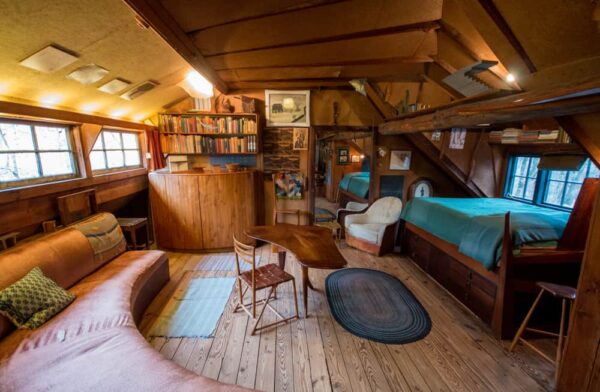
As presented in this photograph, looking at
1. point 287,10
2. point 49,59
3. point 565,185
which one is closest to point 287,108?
point 287,10

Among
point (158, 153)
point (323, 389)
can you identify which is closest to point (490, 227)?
point (323, 389)

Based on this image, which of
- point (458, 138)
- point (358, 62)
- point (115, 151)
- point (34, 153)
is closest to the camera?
point (34, 153)

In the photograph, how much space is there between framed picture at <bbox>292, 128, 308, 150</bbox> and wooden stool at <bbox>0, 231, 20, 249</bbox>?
3351 mm

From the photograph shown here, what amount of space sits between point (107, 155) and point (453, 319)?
4.69 m

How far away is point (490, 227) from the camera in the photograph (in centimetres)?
238

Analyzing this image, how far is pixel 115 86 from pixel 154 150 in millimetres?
1405

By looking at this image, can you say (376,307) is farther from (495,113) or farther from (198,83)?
(198,83)

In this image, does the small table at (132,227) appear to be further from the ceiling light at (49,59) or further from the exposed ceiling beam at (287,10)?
the exposed ceiling beam at (287,10)

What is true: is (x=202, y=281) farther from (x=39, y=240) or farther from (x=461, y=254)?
(x=461, y=254)

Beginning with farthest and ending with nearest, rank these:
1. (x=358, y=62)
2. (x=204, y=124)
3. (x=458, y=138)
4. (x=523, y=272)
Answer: (x=204, y=124)
(x=458, y=138)
(x=358, y=62)
(x=523, y=272)

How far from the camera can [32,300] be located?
68.8 inches

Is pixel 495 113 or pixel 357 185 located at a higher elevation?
pixel 495 113

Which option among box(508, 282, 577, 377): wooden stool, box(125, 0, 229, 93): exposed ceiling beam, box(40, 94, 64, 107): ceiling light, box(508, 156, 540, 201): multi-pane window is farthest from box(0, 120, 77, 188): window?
box(508, 156, 540, 201): multi-pane window

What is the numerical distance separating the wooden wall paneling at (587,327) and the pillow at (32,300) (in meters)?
3.66
